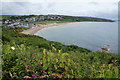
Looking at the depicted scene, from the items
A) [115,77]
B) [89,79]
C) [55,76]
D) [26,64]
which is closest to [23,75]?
[26,64]

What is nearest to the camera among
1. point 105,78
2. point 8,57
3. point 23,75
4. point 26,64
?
point 105,78

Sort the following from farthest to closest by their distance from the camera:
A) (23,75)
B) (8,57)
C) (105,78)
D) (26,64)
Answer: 1. (8,57)
2. (26,64)
3. (23,75)
4. (105,78)

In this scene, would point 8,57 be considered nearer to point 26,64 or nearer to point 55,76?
point 26,64

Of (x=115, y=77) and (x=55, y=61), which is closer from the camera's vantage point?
(x=115, y=77)

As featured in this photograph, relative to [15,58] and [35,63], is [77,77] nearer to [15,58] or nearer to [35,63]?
[35,63]

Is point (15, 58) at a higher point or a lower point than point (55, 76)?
higher

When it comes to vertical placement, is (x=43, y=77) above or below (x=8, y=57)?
below

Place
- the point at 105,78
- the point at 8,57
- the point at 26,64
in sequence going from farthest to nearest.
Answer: the point at 8,57 → the point at 26,64 → the point at 105,78

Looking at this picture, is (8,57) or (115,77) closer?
(115,77)

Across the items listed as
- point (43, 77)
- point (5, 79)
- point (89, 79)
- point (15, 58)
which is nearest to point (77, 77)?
point (89, 79)
